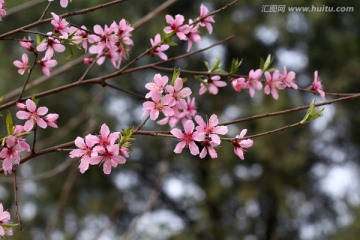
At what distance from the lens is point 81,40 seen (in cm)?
112

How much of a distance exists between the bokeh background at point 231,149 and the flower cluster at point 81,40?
3935 millimetres

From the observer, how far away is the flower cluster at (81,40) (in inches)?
38.9

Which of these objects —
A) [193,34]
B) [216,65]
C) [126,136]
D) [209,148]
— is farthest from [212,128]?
[193,34]

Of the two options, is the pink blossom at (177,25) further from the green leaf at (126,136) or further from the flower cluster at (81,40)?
the green leaf at (126,136)

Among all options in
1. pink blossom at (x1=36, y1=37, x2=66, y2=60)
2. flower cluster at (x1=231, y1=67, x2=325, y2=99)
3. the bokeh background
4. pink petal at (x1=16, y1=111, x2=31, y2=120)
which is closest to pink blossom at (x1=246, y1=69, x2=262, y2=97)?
flower cluster at (x1=231, y1=67, x2=325, y2=99)

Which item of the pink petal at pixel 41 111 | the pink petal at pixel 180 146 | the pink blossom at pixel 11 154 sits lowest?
the pink blossom at pixel 11 154

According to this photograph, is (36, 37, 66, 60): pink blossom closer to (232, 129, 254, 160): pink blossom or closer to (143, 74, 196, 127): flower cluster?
(143, 74, 196, 127): flower cluster

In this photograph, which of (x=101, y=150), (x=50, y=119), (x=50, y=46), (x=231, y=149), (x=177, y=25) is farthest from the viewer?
(x=231, y=149)

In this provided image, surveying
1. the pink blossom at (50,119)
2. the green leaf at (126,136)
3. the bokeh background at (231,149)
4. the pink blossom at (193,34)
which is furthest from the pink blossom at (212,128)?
the bokeh background at (231,149)

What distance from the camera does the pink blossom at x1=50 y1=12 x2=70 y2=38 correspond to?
98 centimetres

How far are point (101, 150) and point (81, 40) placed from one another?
0.38 meters

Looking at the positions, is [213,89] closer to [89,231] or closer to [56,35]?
[56,35]

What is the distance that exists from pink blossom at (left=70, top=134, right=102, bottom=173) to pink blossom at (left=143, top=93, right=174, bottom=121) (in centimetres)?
12

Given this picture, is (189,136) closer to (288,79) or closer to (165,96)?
(165,96)
